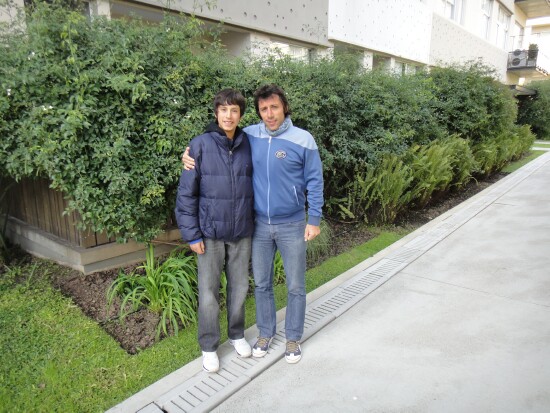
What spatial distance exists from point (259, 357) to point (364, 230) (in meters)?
3.51

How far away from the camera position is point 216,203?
265 cm

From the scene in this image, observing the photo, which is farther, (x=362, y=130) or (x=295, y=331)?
(x=362, y=130)

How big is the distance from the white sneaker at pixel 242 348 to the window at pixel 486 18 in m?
22.2

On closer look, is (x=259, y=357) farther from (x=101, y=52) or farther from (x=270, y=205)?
(x=101, y=52)

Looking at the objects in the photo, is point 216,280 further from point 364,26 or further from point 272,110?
point 364,26

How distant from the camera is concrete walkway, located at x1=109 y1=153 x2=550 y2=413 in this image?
2512 millimetres

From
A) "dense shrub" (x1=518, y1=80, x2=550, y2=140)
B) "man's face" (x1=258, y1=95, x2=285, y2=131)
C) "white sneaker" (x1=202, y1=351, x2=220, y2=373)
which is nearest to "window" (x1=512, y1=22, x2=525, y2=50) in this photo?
"dense shrub" (x1=518, y1=80, x2=550, y2=140)

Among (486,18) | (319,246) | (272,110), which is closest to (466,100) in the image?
(319,246)

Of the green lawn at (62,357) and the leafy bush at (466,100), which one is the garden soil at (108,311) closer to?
the green lawn at (62,357)

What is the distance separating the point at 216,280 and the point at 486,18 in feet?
76.1

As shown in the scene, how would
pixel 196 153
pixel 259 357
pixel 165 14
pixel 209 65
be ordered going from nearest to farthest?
pixel 196 153
pixel 259 357
pixel 165 14
pixel 209 65

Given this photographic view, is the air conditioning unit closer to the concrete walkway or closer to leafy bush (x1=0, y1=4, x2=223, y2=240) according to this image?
the concrete walkway

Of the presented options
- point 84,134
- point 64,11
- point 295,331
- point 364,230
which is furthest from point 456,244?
point 64,11

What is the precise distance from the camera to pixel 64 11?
3.00 m
